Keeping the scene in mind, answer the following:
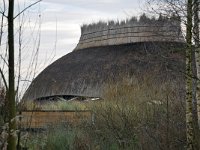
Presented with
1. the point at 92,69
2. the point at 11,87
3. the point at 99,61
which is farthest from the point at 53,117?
the point at 99,61

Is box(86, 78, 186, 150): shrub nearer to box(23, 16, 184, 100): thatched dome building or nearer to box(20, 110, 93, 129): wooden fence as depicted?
box(20, 110, 93, 129): wooden fence

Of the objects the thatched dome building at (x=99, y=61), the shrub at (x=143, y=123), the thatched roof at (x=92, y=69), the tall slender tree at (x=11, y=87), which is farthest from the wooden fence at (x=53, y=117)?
the thatched dome building at (x=99, y=61)

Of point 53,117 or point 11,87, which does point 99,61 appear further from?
point 11,87

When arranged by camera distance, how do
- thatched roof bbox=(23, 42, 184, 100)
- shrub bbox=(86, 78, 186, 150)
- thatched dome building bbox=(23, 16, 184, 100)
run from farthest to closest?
thatched dome building bbox=(23, 16, 184, 100)
thatched roof bbox=(23, 42, 184, 100)
shrub bbox=(86, 78, 186, 150)

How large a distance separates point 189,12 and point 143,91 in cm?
595

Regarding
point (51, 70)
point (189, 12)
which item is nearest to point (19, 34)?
point (189, 12)

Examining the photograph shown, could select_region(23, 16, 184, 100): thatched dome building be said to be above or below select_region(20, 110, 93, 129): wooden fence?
above

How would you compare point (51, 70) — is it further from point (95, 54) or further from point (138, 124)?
point (138, 124)

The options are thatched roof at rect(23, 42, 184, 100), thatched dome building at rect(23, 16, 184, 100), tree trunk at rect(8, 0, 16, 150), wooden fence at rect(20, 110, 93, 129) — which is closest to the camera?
tree trunk at rect(8, 0, 16, 150)

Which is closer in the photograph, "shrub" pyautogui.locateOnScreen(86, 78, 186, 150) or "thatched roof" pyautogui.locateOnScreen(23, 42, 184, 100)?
"shrub" pyautogui.locateOnScreen(86, 78, 186, 150)

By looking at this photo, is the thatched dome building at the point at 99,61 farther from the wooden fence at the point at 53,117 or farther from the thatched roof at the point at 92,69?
the wooden fence at the point at 53,117

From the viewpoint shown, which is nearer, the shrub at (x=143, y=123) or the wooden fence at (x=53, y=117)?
the shrub at (x=143, y=123)

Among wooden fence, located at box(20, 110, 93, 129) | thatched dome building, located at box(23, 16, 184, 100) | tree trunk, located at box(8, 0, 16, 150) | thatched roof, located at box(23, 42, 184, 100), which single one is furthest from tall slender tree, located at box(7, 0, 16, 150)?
thatched dome building, located at box(23, 16, 184, 100)

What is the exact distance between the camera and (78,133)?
1037 centimetres
